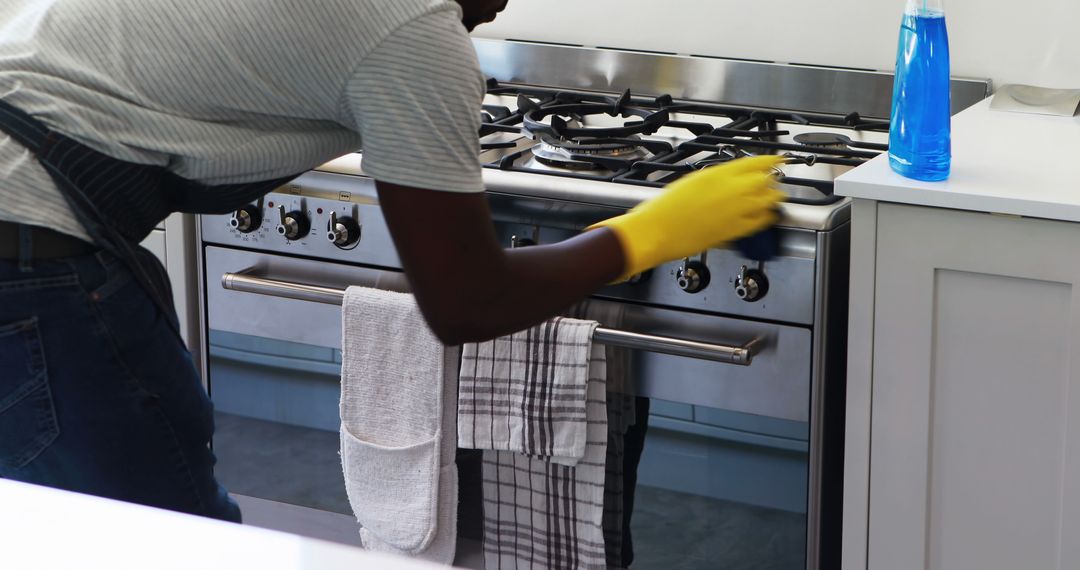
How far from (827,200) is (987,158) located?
0.67ft

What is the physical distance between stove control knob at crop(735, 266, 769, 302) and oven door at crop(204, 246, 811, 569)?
39mm

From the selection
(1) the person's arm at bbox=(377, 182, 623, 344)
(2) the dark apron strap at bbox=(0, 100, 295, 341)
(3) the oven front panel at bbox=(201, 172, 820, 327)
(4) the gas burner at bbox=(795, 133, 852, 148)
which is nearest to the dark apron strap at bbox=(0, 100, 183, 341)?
(2) the dark apron strap at bbox=(0, 100, 295, 341)

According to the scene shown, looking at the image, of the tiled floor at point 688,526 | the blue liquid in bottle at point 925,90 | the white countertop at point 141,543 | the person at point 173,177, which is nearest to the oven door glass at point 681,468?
the tiled floor at point 688,526

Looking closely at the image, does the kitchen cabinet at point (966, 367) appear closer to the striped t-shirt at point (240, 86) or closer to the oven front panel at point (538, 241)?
the oven front panel at point (538, 241)

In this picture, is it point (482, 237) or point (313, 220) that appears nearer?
point (482, 237)

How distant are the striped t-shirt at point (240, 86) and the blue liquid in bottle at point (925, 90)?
0.64 metres

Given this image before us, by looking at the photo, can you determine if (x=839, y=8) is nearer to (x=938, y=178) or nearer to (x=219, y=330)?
(x=938, y=178)

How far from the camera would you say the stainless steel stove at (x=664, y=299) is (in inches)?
63.9

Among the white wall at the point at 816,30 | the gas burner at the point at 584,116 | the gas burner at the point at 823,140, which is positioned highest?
the white wall at the point at 816,30

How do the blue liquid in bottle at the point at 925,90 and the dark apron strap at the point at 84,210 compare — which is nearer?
the dark apron strap at the point at 84,210

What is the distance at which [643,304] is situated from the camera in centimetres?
168

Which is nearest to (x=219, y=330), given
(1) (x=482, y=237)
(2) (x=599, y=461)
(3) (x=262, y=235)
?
(3) (x=262, y=235)

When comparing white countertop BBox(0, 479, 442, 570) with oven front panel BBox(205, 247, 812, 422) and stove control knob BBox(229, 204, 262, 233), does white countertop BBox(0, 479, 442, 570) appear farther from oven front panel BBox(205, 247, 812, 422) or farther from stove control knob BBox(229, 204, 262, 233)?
stove control knob BBox(229, 204, 262, 233)

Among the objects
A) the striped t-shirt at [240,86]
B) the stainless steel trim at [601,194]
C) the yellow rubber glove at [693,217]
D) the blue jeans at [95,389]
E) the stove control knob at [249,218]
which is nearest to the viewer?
the striped t-shirt at [240,86]
